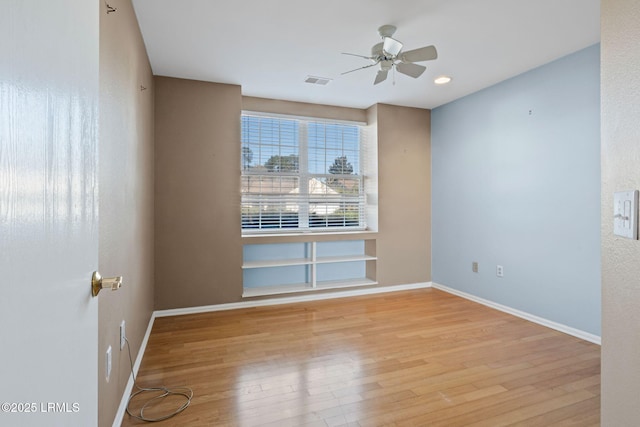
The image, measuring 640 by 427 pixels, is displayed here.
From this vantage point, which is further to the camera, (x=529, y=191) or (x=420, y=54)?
(x=529, y=191)

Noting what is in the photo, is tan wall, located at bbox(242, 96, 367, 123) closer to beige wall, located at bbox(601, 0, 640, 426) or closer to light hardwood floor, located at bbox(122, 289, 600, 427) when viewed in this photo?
light hardwood floor, located at bbox(122, 289, 600, 427)

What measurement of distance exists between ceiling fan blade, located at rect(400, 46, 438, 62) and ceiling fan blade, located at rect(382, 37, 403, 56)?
0.07 metres

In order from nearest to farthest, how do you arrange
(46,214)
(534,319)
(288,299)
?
1. (46,214)
2. (534,319)
3. (288,299)

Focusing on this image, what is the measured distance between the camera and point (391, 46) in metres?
2.58

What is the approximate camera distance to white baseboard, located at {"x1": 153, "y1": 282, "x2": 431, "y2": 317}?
3631 mm

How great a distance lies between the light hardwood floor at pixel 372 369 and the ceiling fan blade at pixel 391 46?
2453 mm

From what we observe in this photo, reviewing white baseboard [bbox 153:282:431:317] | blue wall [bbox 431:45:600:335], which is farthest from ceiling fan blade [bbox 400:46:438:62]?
white baseboard [bbox 153:282:431:317]

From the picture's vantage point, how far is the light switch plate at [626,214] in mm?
893

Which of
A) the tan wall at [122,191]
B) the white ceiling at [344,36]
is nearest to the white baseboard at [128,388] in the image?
the tan wall at [122,191]

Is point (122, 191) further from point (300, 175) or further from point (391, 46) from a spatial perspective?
point (300, 175)

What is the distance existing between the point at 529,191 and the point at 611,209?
284 cm

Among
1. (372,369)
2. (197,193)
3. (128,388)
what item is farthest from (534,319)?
(197,193)

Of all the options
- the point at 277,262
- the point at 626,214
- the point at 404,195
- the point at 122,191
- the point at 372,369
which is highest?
the point at 404,195

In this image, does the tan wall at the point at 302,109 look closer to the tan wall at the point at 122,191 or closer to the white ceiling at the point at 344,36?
the white ceiling at the point at 344,36
